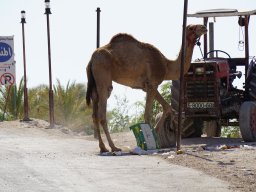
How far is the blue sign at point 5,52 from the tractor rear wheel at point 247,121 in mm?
17940

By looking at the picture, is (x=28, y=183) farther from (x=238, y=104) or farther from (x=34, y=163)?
(x=238, y=104)

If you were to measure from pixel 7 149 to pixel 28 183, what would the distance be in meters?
6.50

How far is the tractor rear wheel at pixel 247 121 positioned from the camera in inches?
730

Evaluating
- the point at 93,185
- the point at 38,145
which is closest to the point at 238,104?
the point at 38,145

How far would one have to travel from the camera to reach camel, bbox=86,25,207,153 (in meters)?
17.5

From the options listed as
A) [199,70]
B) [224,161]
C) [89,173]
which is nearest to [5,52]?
[199,70]

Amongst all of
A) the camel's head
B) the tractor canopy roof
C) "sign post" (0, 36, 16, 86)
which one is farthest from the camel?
"sign post" (0, 36, 16, 86)

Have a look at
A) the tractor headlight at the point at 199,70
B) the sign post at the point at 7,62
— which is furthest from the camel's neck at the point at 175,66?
the sign post at the point at 7,62

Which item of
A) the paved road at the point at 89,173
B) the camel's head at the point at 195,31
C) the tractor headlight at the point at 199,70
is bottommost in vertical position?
the paved road at the point at 89,173

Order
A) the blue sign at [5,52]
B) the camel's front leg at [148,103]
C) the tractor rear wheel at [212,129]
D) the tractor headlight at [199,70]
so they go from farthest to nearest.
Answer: the blue sign at [5,52], the tractor rear wheel at [212,129], the tractor headlight at [199,70], the camel's front leg at [148,103]

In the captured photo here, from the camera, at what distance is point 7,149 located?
17.5 metres

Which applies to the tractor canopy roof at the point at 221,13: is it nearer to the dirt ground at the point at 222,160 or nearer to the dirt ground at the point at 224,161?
the dirt ground at the point at 222,160

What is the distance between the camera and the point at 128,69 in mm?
18047

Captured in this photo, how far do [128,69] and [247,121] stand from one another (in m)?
2.92
